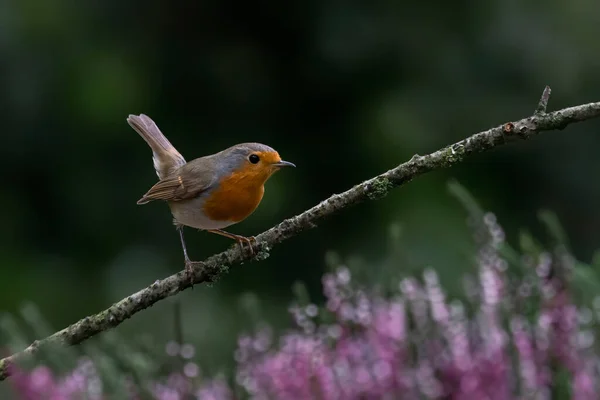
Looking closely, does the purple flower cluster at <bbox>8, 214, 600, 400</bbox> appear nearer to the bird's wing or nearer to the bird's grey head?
the bird's grey head

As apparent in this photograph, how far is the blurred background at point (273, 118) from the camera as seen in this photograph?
17.1 ft

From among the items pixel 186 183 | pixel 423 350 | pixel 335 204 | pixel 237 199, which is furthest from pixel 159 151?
pixel 423 350

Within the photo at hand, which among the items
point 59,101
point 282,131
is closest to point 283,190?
point 282,131

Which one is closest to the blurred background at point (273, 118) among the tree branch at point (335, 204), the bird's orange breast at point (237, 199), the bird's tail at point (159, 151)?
the bird's tail at point (159, 151)

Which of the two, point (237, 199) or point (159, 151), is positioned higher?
point (159, 151)

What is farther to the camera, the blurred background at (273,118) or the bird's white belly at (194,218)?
the blurred background at (273,118)

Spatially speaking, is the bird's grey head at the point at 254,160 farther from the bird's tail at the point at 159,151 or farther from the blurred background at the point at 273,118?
the blurred background at the point at 273,118

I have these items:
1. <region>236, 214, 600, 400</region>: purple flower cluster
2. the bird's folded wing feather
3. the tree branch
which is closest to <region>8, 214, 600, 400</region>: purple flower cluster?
<region>236, 214, 600, 400</region>: purple flower cluster

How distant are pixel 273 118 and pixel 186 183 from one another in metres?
2.42

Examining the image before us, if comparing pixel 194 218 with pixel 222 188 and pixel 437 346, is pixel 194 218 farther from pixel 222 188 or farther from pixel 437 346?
pixel 437 346

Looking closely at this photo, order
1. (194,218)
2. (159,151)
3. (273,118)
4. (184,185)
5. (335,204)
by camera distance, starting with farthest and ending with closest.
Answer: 1. (273,118)
2. (159,151)
3. (184,185)
4. (194,218)
5. (335,204)

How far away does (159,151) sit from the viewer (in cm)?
394

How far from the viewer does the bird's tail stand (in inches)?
151

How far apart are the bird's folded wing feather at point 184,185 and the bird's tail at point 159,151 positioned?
0.37m
